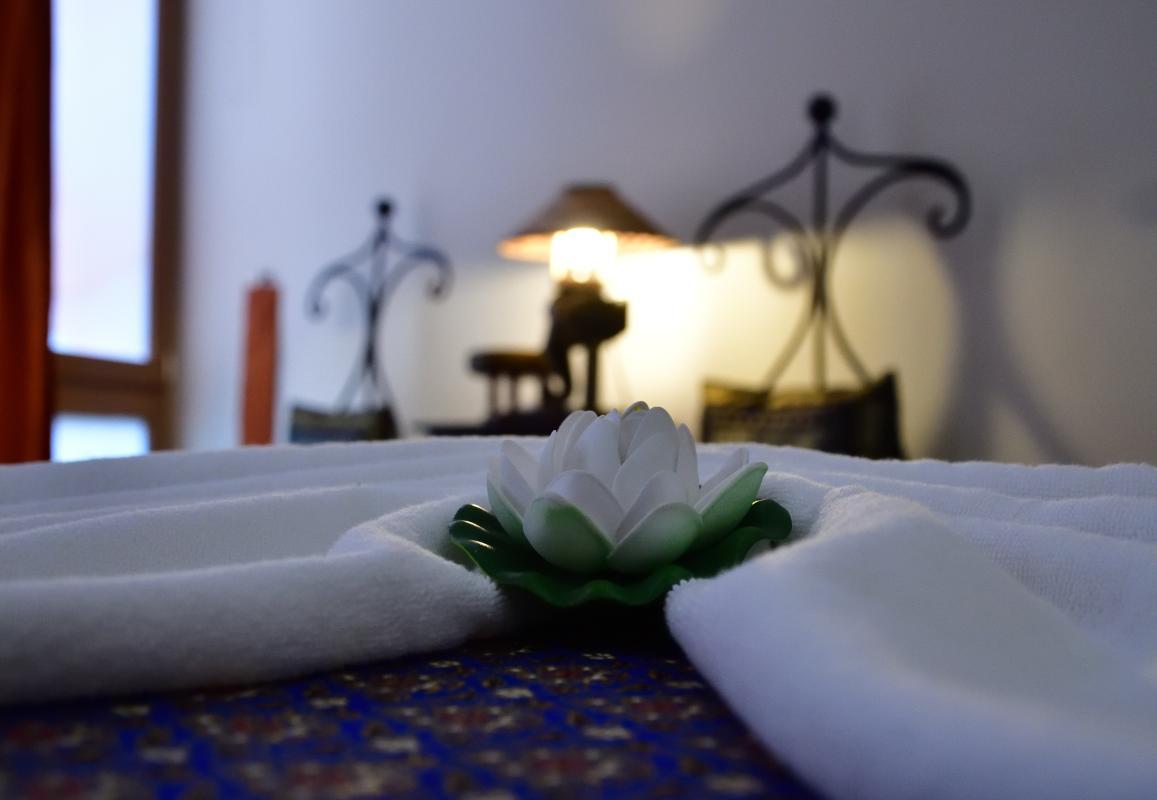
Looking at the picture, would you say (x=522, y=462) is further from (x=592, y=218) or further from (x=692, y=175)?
(x=692, y=175)

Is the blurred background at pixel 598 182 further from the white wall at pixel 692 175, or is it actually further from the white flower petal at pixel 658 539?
the white flower petal at pixel 658 539

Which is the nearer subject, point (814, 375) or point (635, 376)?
point (814, 375)

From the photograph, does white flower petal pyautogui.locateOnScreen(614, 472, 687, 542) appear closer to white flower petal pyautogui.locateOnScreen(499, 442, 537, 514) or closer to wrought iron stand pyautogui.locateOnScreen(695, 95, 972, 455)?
white flower petal pyautogui.locateOnScreen(499, 442, 537, 514)

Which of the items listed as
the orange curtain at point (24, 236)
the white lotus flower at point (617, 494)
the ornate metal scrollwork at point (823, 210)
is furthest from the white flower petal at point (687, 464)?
the orange curtain at point (24, 236)

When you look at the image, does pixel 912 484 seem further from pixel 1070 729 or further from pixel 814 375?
pixel 814 375

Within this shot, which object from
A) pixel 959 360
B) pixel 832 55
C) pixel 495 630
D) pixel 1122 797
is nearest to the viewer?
pixel 1122 797

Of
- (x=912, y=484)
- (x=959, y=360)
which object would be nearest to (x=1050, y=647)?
(x=912, y=484)

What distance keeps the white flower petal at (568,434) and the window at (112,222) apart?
3.03 meters

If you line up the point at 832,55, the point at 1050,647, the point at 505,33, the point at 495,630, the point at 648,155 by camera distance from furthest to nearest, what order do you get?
the point at 505,33, the point at 648,155, the point at 832,55, the point at 495,630, the point at 1050,647

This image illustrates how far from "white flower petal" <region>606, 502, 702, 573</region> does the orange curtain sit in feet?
9.37

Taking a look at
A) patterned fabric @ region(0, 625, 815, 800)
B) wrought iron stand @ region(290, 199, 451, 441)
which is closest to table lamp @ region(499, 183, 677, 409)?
wrought iron stand @ region(290, 199, 451, 441)

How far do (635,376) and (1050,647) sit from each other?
231cm

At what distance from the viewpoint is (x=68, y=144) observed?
3496 mm

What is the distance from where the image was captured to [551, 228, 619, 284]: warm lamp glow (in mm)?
2287
